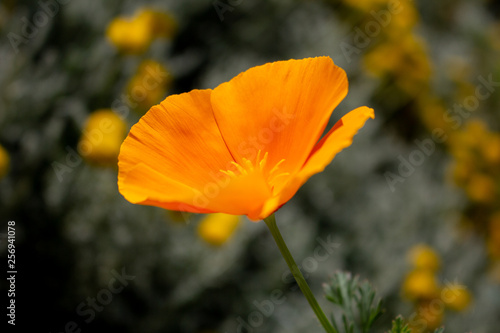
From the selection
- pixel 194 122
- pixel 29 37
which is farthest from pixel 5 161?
pixel 194 122

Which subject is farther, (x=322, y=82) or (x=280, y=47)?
(x=280, y=47)

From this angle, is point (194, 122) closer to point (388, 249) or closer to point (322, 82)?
point (322, 82)

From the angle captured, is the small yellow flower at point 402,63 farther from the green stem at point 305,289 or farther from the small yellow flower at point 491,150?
the green stem at point 305,289

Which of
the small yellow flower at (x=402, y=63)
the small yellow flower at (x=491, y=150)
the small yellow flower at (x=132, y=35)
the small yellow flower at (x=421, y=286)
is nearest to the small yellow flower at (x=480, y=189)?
the small yellow flower at (x=491, y=150)

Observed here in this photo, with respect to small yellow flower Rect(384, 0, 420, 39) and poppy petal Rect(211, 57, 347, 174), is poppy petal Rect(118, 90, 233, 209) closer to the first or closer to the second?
poppy petal Rect(211, 57, 347, 174)

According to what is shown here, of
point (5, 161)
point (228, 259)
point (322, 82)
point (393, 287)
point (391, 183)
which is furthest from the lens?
point (391, 183)

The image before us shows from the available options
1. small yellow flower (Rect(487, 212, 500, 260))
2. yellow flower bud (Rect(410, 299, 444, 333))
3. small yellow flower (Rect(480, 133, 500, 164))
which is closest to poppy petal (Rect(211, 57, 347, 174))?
yellow flower bud (Rect(410, 299, 444, 333))
